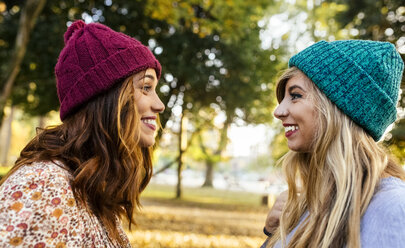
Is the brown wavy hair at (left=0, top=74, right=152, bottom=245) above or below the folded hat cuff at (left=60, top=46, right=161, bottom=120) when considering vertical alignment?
below

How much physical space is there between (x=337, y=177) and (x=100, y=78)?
5.10 feet

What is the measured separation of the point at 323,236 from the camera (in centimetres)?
199

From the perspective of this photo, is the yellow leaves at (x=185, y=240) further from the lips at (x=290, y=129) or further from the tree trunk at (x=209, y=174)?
the tree trunk at (x=209, y=174)

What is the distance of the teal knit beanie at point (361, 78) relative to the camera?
2084 mm

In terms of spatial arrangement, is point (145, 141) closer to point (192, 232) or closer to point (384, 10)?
point (192, 232)

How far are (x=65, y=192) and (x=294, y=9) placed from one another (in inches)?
723

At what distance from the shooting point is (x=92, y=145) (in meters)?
2.39

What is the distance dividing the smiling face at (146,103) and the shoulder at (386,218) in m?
1.50

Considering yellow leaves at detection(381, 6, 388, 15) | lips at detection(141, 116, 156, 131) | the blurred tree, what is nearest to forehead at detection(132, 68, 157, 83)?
lips at detection(141, 116, 156, 131)

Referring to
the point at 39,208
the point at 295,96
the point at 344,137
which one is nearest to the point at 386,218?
the point at 344,137

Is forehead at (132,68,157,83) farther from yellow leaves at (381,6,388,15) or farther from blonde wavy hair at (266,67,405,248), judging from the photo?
yellow leaves at (381,6,388,15)

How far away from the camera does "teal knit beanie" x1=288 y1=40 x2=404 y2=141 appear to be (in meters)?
2.08

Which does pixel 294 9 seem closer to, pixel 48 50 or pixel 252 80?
pixel 252 80

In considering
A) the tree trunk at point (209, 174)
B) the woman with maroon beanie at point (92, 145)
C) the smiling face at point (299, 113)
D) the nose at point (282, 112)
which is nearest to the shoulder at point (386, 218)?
the smiling face at point (299, 113)
